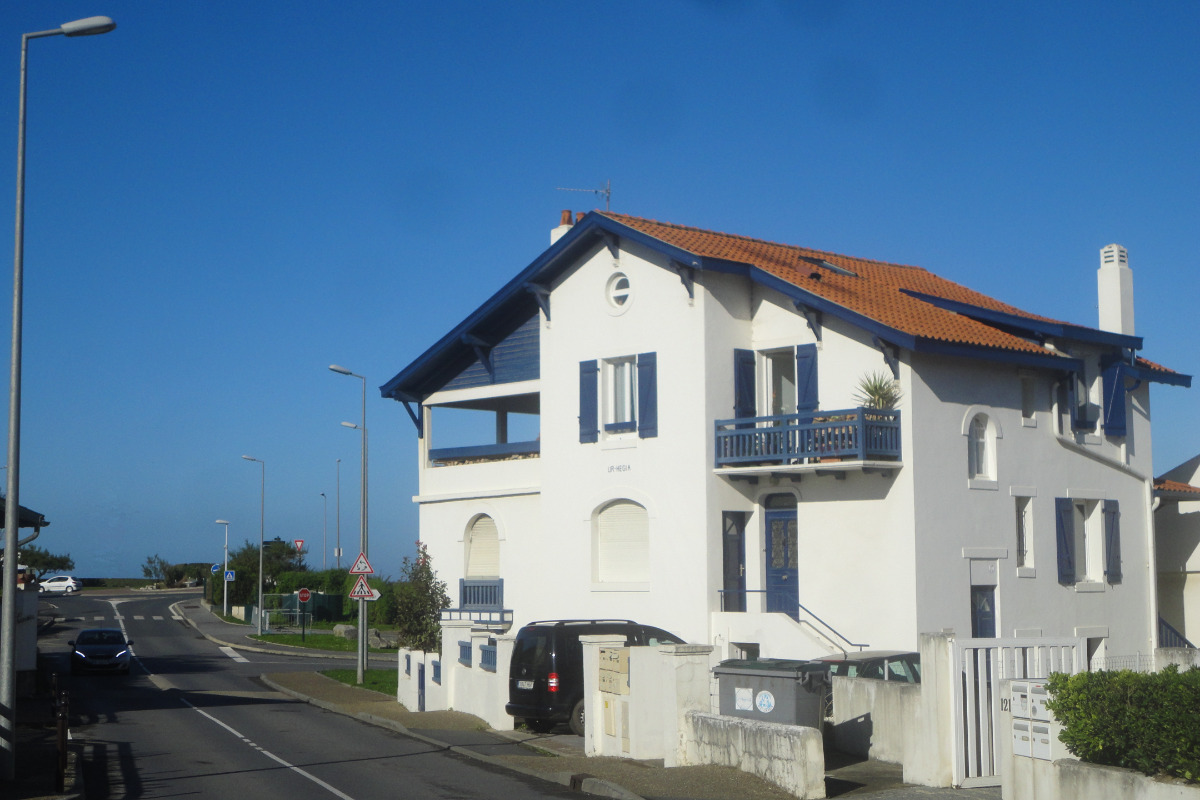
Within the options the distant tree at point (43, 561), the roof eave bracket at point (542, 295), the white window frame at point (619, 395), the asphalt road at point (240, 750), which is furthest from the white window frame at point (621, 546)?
the distant tree at point (43, 561)

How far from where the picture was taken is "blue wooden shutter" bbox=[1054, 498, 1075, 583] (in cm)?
2500

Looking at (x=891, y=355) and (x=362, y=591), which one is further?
(x=362, y=591)

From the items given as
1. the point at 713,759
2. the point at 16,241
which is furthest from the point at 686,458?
the point at 16,241

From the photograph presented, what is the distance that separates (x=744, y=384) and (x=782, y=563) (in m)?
3.62

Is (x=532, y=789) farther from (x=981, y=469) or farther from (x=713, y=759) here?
(x=981, y=469)

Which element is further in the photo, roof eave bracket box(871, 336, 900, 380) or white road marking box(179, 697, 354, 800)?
roof eave bracket box(871, 336, 900, 380)

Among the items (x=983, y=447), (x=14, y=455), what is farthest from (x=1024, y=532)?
(x=14, y=455)

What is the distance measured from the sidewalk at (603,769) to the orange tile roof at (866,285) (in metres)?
9.24

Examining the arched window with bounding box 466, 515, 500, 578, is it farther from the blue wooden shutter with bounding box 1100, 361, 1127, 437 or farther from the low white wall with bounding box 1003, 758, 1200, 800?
the low white wall with bounding box 1003, 758, 1200, 800

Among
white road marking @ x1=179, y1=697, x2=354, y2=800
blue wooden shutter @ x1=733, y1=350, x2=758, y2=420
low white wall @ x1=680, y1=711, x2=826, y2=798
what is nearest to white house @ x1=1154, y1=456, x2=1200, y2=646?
blue wooden shutter @ x1=733, y1=350, x2=758, y2=420

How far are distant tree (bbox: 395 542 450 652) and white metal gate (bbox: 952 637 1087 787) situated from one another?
16.8 meters

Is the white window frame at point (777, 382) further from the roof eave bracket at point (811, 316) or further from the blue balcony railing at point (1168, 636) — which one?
the blue balcony railing at point (1168, 636)

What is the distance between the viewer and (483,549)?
30.0 meters

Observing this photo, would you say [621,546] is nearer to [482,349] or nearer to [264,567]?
[482,349]
